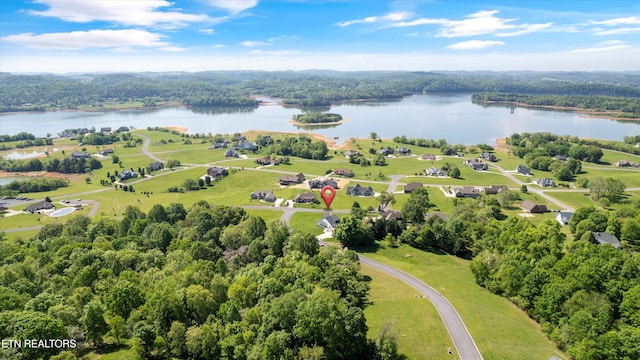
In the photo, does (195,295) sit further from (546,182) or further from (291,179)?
(546,182)

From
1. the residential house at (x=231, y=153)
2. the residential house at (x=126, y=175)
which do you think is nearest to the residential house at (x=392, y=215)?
the residential house at (x=231, y=153)

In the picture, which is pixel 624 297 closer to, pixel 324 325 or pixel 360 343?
pixel 360 343

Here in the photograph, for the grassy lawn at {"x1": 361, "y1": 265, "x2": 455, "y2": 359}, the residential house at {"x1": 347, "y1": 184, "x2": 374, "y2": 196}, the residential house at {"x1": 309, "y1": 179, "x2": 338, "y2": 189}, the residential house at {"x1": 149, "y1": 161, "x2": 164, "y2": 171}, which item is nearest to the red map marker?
the residential house at {"x1": 347, "y1": 184, "x2": 374, "y2": 196}

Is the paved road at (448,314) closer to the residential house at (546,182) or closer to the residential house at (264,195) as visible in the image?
the residential house at (264,195)

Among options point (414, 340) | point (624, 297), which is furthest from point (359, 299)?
point (624, 297)

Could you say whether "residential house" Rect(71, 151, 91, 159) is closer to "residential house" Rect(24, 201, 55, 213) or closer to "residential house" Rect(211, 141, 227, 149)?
"residential house" Rect(211, 141, 227, 149)

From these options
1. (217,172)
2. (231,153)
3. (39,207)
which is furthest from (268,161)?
(39,207)
